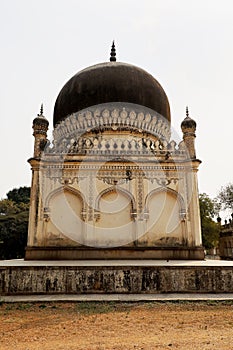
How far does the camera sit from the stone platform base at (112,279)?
21.2 feet

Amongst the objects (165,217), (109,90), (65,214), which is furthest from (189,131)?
(65,214)

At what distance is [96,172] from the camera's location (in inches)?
383

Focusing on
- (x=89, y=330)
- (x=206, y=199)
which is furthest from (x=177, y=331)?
(x=206, y=199)

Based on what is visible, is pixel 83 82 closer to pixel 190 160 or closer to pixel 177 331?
pixel 190 160

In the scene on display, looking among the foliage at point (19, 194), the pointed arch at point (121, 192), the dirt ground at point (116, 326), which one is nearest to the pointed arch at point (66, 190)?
the pointed arch at point (121, 192)

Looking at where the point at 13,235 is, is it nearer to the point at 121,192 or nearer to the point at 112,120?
the point at 112,120

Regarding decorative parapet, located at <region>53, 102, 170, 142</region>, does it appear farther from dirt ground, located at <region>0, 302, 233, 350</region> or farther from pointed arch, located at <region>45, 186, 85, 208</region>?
dirt ground, located at <region>0, 302, 233, 350</region>

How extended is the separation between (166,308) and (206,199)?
50.9 feet

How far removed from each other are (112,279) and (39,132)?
562 centimetres

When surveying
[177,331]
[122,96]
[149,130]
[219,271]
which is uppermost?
[122,96]

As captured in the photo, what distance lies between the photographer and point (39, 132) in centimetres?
1028

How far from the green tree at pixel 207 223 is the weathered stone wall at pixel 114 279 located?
40.5 ft

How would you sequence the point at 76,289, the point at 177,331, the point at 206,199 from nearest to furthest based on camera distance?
the point at 177,331 → the point at 76,289 → the point at 206,199

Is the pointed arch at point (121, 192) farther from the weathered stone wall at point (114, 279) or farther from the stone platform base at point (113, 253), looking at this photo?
the weathered stone wall at point (114, 279)
